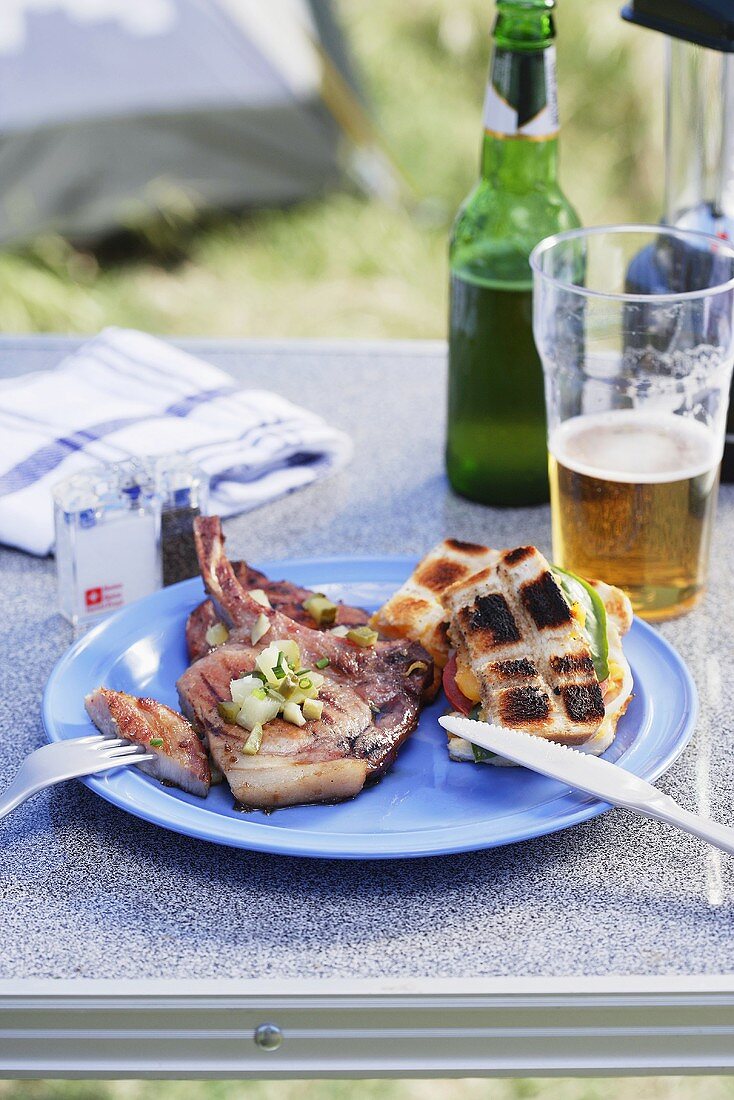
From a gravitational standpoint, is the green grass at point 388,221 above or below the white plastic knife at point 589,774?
below

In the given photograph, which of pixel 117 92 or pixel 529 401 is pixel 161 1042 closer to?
pixel 529 401

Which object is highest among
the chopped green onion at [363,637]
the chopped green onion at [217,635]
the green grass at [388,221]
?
the chopped green onion at [363,637]

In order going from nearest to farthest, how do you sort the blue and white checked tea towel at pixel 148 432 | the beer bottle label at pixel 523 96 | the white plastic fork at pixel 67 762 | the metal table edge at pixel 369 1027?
the metal table edge at pixel 369 1027, the white plastic fork at pixel 67 762, the beer bottle label at pixel 523 96, the blue and white checked tea towel at pixel 148 432

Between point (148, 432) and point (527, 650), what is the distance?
0.67 metres

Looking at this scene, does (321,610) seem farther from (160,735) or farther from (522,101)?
(522,101)

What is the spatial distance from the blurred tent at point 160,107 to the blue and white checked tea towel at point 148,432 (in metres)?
2.46

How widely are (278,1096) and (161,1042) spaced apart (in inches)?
66.0

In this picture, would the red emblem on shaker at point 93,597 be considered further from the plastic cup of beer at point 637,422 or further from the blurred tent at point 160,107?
the blurred tent at point 160,107

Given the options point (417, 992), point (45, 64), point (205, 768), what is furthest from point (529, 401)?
point (45, 64)

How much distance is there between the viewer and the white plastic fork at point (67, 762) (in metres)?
0.91

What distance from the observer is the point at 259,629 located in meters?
1.05

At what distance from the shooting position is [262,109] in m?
4.21

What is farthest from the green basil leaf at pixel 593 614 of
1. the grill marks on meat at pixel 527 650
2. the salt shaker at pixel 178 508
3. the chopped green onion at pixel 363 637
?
the salt shaker at pixel 178 508

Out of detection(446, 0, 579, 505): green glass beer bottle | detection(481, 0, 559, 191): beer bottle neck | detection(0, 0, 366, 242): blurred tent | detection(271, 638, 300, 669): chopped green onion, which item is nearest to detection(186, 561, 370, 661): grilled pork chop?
detection(271, 638, 300, 669): chopped green onion
